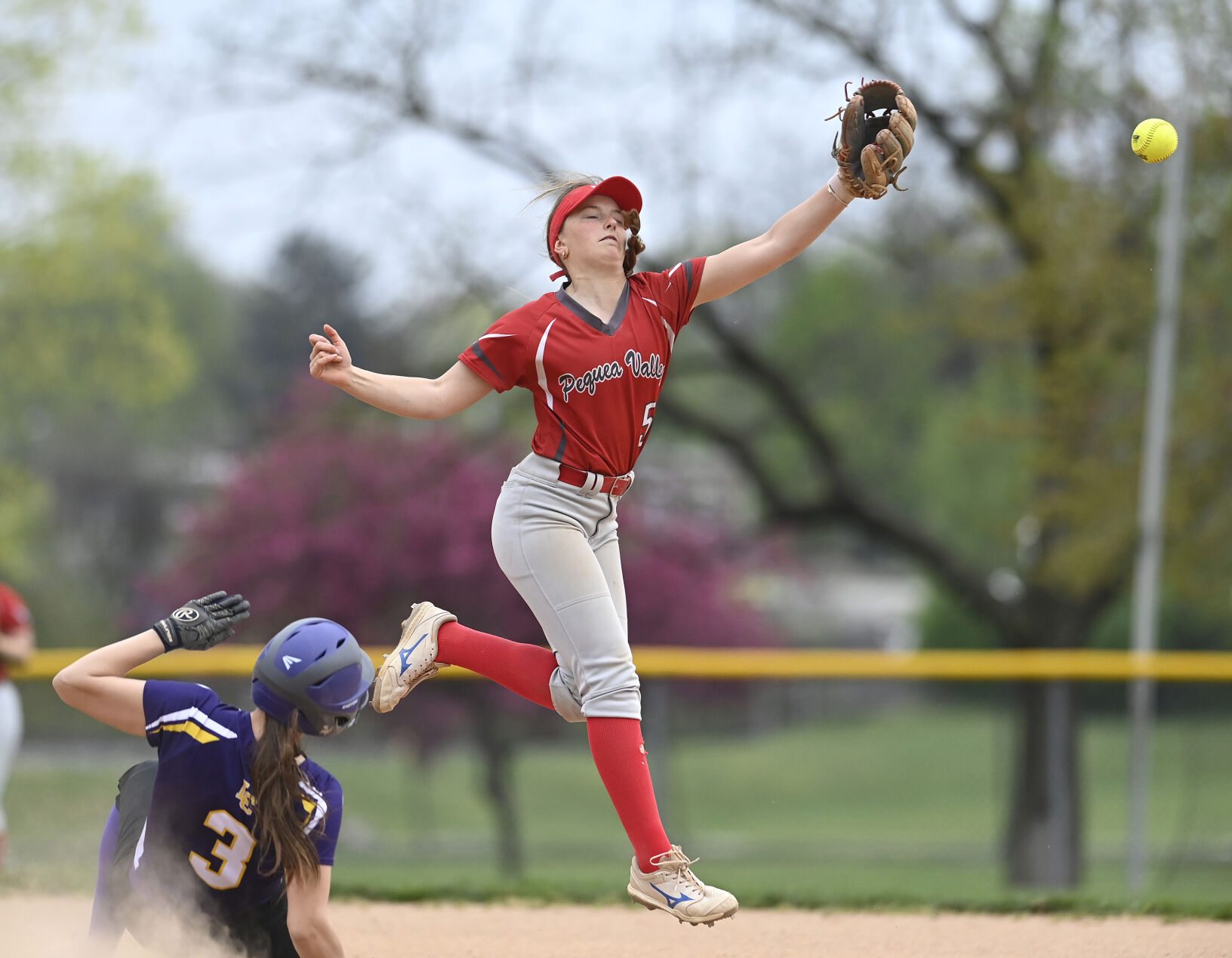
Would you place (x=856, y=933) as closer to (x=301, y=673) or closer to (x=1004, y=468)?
(x=301, y=673)

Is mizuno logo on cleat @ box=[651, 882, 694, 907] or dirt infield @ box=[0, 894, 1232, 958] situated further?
dirt infield @ box=[0, 894, 1232, 958]

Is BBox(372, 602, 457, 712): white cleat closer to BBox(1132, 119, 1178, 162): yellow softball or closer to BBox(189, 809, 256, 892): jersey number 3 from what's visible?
BBox(189, 809, 256, 892): jersey number 3

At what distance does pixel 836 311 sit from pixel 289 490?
30.4 ft

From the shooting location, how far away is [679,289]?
390 centimetres

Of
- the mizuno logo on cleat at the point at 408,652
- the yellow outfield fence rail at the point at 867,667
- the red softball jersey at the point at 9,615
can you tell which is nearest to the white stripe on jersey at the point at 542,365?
the mizuno logo on cleat at the point at 408,652

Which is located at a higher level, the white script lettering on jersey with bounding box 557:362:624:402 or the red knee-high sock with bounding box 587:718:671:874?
the white script lettering on jersey with bounding box 557:362:624:402

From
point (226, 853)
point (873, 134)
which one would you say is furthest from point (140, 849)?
point (873, 134)

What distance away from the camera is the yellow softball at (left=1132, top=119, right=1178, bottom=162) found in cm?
436

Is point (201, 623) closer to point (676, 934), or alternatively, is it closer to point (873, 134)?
point (873, 134)

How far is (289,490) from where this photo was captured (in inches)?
450

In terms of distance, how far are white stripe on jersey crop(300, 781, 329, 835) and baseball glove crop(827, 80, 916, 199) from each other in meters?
2.13

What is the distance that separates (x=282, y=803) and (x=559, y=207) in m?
1.83

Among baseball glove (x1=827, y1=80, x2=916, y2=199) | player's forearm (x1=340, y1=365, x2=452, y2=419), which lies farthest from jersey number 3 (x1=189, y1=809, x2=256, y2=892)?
baseball glove (x1=827, y1=80, x2=916, y2=199)

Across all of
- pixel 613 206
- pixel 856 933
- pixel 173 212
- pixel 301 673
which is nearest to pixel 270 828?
pixel 301 673
